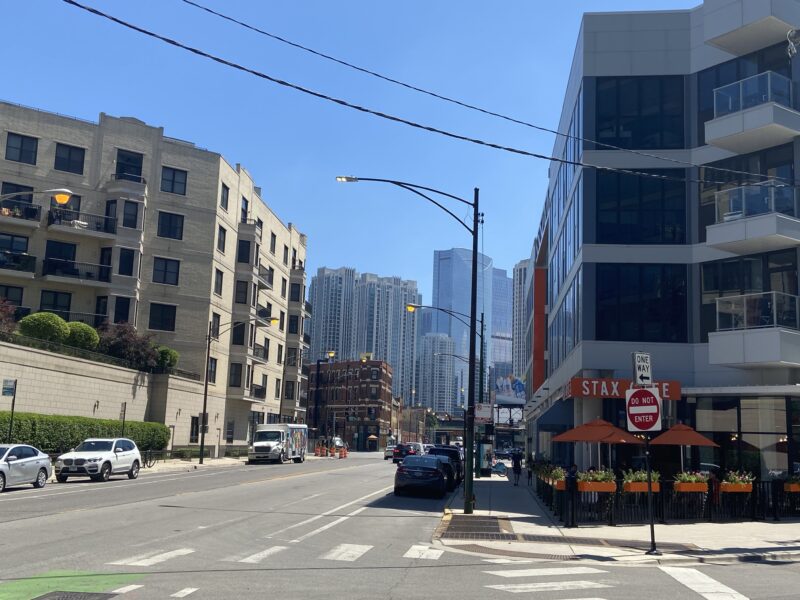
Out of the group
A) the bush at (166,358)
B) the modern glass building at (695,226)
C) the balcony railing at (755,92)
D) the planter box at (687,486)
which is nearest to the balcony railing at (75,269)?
the bush at (166,358)

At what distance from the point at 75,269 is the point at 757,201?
43046 millimetres

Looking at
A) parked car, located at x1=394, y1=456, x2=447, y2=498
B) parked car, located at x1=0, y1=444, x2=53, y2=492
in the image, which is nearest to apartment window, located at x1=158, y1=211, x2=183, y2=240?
parked car, located at x1=0, y1=444, x2=53, y2=492

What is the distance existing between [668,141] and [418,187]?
12939 mm

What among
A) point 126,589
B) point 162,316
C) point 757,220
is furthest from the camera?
point 162,316

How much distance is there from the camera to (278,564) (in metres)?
12.0

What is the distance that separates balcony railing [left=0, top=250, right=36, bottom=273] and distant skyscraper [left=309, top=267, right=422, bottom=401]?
13173 cm

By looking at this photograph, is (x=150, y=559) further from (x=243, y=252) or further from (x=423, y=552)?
(x=243, y=252)

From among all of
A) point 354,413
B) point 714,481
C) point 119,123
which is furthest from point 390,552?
point 354,413

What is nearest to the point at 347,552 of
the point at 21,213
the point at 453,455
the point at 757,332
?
the point at 757,332

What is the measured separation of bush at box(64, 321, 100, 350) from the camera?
44969mm

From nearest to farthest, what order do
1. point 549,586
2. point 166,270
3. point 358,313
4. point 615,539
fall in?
1. point 549,586
2. point 615,539
3. point 166,270
4. point 358,313

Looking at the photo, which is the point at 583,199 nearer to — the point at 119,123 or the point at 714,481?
the point at 714,481

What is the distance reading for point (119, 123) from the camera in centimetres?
5606

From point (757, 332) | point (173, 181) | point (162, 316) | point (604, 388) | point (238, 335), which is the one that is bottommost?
point (604, 388)
